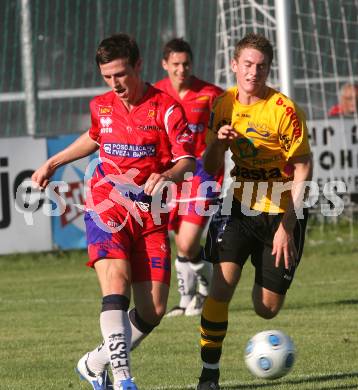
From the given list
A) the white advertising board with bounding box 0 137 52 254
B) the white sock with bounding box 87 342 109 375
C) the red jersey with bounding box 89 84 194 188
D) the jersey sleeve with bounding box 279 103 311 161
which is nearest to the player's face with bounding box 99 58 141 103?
the red jersey with bounding box 89 84 194 188

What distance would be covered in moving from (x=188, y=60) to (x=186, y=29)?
569 cm

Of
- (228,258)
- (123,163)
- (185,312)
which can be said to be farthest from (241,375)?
(185,312)

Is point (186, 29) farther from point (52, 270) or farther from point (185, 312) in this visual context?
point (185, 312)

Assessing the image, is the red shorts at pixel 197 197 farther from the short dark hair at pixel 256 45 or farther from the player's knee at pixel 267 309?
the short dark hair at pixel 256 45

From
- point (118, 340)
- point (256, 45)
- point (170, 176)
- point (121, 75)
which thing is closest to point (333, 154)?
point (256, 45)

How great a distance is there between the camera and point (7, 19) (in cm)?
1531

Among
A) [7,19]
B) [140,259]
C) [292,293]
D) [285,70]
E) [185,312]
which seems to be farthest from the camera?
[7,19]

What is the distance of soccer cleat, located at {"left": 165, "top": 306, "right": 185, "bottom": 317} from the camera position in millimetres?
10456

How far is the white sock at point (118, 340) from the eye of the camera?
6180mm

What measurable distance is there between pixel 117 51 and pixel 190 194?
4191 mm

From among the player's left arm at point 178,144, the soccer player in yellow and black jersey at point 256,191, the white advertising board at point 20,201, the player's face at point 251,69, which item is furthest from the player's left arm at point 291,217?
the white advertising board at point 20,201

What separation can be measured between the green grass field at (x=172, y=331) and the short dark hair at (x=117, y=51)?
1.95 metres

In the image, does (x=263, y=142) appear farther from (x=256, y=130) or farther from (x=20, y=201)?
(x=20, y=201)

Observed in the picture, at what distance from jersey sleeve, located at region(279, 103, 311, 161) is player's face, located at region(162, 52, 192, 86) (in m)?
3.67
